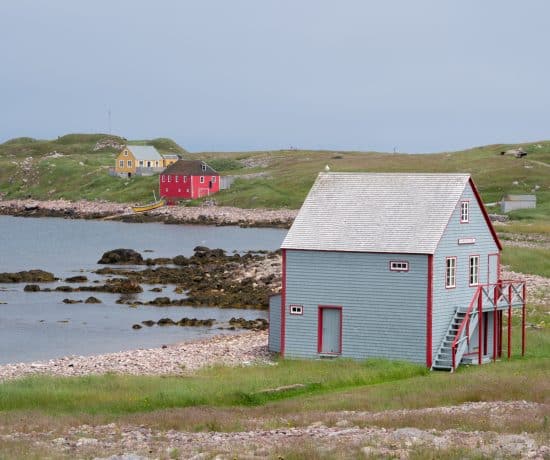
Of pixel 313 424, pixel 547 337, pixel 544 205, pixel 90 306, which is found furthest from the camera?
pixel 544 205

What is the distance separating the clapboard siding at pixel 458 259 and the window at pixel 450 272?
0.53ft

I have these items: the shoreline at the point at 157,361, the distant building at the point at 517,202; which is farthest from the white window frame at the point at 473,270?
the distant building at the point at 517,202

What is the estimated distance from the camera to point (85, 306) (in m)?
65.4

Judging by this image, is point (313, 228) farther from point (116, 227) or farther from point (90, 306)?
point (116, 227)

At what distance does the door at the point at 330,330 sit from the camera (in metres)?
38.4

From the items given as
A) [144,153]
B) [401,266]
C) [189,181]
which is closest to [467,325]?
[401,266]

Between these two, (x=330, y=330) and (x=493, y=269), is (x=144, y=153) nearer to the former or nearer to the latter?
(x=493, y=269)

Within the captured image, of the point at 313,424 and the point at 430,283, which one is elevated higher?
the point at 430,283

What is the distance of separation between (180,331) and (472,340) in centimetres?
1985

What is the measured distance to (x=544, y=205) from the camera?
408ft

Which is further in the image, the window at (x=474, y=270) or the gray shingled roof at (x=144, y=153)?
the gray shingled roof at (x=144, y=153)

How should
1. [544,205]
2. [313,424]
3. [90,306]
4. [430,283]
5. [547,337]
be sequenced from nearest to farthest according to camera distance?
[313,424], [430,283], [547,337], [90,306], [544,205]

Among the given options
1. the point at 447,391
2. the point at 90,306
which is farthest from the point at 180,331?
the point at 447,391

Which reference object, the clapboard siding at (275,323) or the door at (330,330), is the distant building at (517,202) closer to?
the clapboard siding at (275,323)
